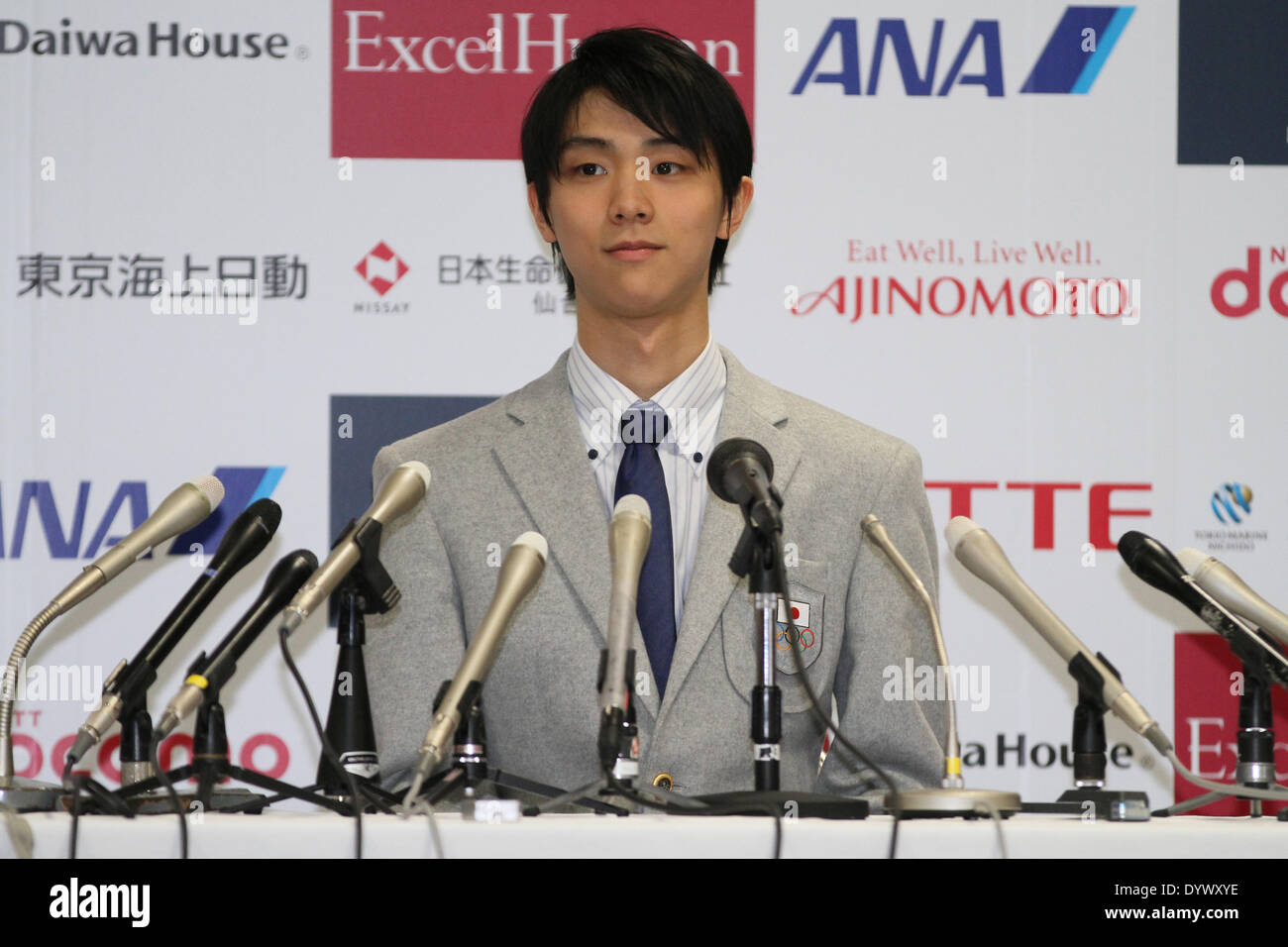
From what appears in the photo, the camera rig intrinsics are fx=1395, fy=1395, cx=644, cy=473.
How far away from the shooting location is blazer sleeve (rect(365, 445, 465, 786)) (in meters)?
2.19

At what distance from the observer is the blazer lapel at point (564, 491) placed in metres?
2.40

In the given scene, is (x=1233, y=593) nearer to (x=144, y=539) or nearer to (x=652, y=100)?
(x=652, y=100)

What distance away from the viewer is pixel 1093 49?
350 centimetres

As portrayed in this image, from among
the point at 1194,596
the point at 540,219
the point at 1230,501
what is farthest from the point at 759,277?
Answer: the point at 1194,596

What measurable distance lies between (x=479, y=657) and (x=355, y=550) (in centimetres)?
21

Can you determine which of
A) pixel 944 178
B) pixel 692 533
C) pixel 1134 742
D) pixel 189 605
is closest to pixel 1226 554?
pixel 1134 742

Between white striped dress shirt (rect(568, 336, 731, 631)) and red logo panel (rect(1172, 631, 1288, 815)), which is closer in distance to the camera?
white striped dress shirt (rect(568, 336, 731, 631))

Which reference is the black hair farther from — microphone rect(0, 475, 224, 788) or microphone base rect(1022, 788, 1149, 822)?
microphone base rect(1022, 788, 1149, 822)

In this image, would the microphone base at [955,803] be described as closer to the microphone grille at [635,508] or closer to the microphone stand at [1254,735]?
the microphone stand at [1254,735]

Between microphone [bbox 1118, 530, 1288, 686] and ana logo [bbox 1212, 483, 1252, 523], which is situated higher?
ana logo [bbox 1212, 483, 1252, 523]

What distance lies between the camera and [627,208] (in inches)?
98.8

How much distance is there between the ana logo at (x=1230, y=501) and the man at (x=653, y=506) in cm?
113

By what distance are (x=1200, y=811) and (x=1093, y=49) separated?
6.32 ft

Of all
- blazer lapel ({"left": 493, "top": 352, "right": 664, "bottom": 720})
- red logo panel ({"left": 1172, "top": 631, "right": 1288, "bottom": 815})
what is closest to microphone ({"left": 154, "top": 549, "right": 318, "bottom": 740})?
blazer lapel ({"left": 493, "top": 352, "right": 664, "bottom": 720})
